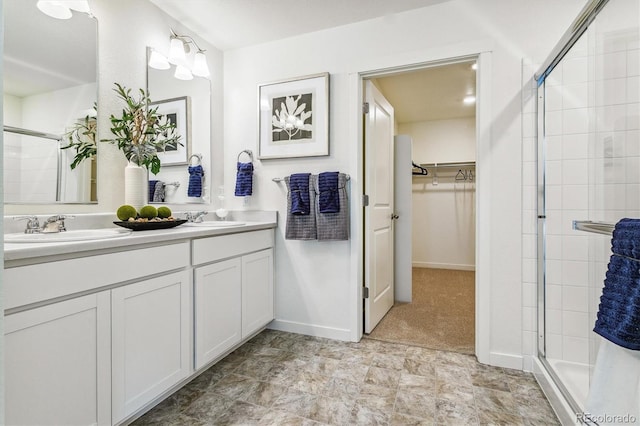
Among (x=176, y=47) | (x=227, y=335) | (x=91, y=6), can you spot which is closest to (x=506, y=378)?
(x=227, y=335)

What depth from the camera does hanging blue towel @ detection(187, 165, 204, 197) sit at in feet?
8.40

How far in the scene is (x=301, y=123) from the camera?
2592 mm

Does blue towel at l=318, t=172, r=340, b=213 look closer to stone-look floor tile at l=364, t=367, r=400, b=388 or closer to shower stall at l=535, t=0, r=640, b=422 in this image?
stone-look floor tile at l=364, t=367, r=400, b=388

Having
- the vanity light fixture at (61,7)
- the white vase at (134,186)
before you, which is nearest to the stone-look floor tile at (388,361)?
the white vase at (134,186)

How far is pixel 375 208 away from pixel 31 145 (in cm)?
221

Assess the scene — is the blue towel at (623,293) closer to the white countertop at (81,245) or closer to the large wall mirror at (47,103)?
the white countertop at (81,245)

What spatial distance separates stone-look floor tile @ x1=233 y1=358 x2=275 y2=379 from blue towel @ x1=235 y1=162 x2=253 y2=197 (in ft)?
4.18

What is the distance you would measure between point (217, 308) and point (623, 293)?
1.85m

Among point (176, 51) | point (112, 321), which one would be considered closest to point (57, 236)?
point (112, 321)

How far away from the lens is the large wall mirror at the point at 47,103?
156cm

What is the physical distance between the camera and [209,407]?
1.70m

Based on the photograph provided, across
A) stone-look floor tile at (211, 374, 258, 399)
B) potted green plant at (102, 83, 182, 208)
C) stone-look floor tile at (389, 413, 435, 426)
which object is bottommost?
stone-look floor tile at (389, 413, 435, 426)

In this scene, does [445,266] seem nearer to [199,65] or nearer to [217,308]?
[217,308]

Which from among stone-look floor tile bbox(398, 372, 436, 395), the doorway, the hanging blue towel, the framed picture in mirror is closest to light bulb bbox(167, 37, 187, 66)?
the framed picture in mirror
